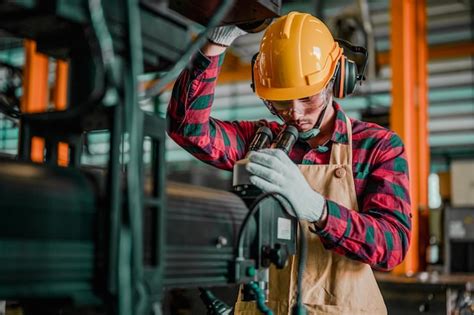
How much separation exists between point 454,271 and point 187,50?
3.09m

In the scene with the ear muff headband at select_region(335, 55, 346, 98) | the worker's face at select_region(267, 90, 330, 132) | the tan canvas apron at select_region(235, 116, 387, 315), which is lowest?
the tan canvas apron at select_region(235, 116, 387, 315)

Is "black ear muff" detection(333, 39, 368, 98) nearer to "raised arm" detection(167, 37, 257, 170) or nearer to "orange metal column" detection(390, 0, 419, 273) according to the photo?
"raised arm" detection(167, 37, 257, 170)

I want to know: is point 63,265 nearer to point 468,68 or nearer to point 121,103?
point 121,103

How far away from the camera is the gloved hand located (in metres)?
1.05

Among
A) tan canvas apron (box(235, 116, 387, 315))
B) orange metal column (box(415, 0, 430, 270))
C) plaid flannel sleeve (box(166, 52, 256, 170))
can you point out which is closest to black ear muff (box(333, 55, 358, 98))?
tan canvas apron (box(235, 116, 387, 315))

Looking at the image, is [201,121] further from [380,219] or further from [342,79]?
[380,219]

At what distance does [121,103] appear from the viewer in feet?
2.30

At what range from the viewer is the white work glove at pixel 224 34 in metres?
1.21

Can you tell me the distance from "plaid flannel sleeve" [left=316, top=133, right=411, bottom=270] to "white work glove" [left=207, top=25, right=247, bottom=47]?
14.1 inches

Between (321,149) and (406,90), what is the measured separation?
92.3 inches

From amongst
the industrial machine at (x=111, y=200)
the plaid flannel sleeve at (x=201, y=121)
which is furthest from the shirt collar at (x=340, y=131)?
the industrial machine at (x=111, y=200)

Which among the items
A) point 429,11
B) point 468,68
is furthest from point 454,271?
point 468,68

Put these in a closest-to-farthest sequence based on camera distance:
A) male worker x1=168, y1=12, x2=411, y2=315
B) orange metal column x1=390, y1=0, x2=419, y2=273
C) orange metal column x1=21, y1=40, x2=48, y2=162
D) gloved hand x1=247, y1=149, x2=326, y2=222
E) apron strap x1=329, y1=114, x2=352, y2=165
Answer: gloved hand x1=247, y1=149, x2=326, y2=222
male worker x1=168, y1=12, x2=411, y2=315
apron strap x1=329, y1=114, x2=352, y2=165
orange metal column x1=390, y1=0, x2=419, y2=273
orange metal column x1=21, y1=40, x2=48, y2=162

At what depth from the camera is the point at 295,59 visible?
4.74ft
